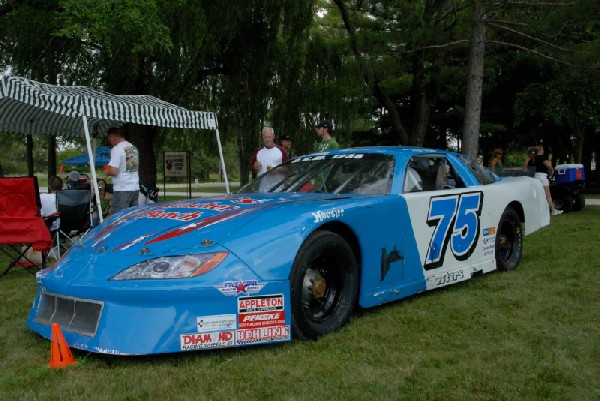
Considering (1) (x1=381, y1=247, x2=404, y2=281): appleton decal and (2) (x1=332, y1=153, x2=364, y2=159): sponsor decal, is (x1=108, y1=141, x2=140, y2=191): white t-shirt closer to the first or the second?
(2) (x1=332, y1=153, x2=364, y2=159): sponsor decal

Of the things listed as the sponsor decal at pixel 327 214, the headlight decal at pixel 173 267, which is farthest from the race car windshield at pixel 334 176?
the headlight decal at pixel 173 267

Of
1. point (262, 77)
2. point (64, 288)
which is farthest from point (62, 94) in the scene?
point (262, 77)

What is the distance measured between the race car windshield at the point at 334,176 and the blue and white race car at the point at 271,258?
1 cm

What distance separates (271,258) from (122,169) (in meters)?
4.62

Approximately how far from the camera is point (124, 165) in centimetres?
A: 751

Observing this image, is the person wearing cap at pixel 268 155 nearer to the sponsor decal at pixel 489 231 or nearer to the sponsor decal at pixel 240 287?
the sponsor decal at pixel 489 231

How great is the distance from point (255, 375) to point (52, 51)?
1096 centimetres

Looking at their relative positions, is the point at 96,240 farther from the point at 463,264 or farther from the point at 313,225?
the point at 463,264

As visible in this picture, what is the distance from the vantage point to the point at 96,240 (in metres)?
3.91

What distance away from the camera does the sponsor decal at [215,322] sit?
324 cm

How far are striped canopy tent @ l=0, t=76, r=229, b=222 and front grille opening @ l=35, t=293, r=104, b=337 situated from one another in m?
3.89

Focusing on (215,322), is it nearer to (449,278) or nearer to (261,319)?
(261,319)

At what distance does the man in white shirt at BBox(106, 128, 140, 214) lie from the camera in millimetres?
7465

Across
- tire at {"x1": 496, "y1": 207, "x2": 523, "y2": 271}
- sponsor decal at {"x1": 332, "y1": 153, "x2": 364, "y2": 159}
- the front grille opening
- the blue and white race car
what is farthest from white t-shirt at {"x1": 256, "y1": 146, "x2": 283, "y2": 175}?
the front grille opening
